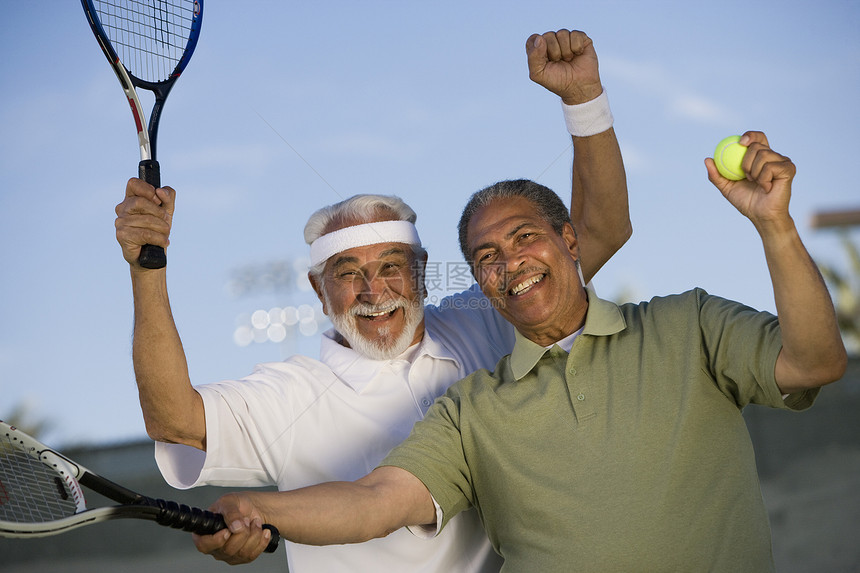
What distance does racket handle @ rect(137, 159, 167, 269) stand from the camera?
2.65 metres

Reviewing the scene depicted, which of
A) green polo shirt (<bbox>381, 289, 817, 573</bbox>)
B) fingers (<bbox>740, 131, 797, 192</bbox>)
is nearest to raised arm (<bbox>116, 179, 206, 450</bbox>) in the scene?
green polo shirt (<bbox>381, 289, 817, 573</bbox>)

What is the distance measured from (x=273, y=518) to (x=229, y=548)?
6.0 inches

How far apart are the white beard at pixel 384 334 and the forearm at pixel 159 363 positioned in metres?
0.78

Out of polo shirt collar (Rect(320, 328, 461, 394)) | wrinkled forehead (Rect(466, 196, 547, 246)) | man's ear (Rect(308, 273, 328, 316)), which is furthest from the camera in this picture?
man's ear (Rect(308, 273, 328, 316))

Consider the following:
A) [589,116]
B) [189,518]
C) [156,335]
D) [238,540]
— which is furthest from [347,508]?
[589,116]

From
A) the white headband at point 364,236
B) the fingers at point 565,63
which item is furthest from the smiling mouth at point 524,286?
the fingers at point 565,63

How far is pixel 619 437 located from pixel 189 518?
1226 millimetres

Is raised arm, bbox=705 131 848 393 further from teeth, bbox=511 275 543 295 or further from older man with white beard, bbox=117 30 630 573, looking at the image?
older man with white beard, bbox=117 30 630 573

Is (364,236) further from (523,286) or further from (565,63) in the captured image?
(565,63)

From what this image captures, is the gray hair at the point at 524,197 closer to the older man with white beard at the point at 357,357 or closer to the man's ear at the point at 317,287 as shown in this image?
the older man with white beard at the point at 357,357

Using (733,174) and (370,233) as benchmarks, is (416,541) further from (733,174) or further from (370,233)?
(733,174)

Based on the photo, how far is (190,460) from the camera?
3166 millimetres

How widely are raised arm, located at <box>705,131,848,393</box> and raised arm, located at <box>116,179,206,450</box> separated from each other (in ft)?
5.67

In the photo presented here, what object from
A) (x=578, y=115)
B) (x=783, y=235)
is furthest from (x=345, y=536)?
(x=578, y=115)
